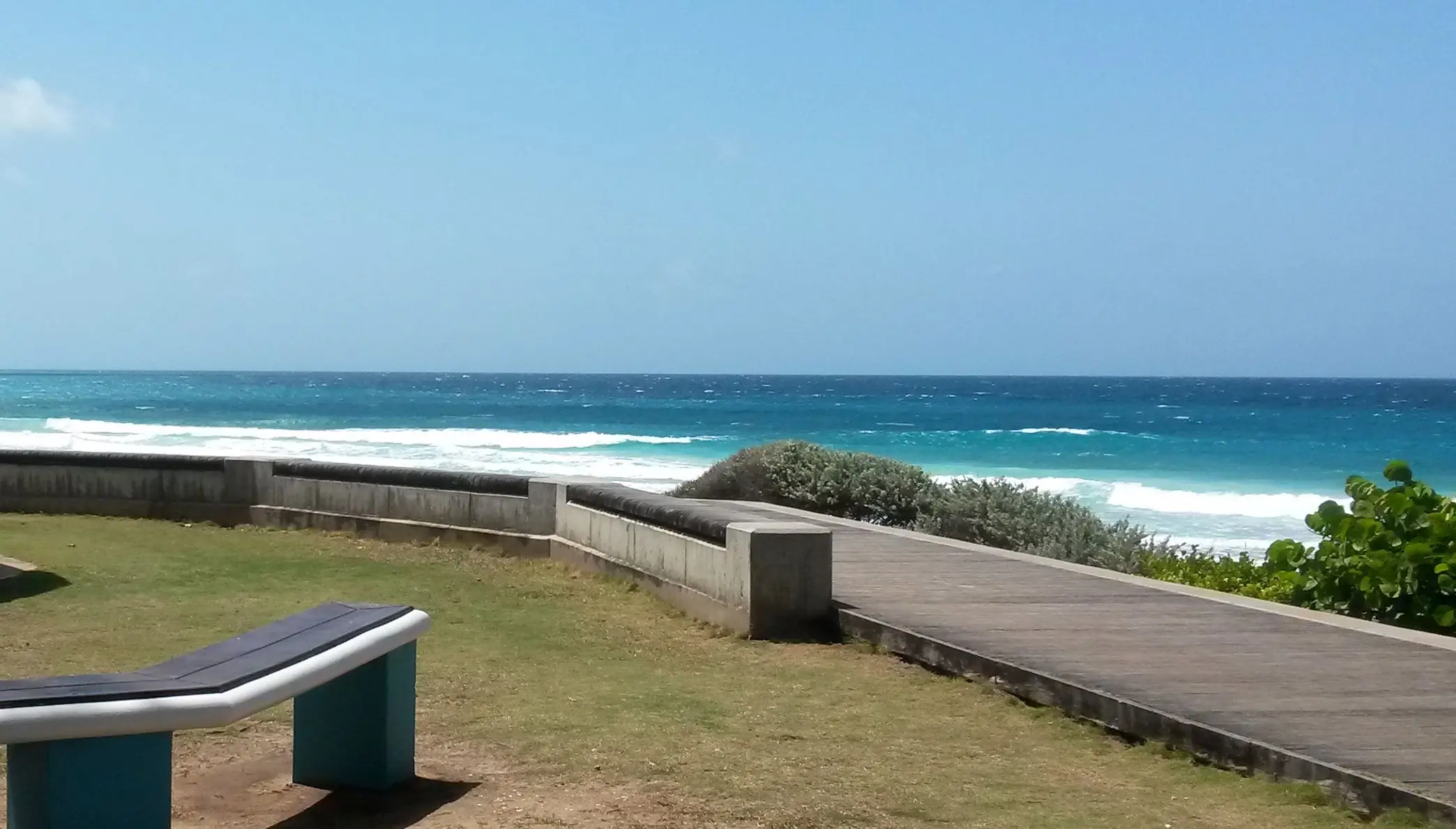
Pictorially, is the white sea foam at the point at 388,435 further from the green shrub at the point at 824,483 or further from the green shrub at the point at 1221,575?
the green shrub at the point at 1221,575

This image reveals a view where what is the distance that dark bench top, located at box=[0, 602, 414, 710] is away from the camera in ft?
12.7

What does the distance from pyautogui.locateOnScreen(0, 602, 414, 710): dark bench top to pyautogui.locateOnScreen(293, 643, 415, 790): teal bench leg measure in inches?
8.0

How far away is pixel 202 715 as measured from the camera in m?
4.02

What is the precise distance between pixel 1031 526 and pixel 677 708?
7.45m

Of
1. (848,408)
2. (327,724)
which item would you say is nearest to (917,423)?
(848,408)

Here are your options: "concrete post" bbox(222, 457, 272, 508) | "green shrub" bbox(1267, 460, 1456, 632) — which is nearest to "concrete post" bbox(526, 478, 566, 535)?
"concrete post" bbox(222, 457, 272, 508)

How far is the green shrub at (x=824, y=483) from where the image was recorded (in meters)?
15.5

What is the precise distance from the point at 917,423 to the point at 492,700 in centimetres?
6252

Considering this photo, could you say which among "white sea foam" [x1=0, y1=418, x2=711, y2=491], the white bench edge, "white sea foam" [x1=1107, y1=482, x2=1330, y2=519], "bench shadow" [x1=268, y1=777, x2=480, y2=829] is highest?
the white bench edge

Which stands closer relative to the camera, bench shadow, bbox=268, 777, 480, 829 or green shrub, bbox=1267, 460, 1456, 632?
bench shadow, bbox=268, 777, 480, 829

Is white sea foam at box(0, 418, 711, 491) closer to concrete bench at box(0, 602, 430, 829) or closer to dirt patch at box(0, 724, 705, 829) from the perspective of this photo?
dirt patch at box(0, 724, 705, 829)

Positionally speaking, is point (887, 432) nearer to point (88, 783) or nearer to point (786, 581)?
point (786, 581)

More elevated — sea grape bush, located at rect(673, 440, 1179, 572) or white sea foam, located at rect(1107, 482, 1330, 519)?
sea grape bush, located at rect(673, 440, 1179, 572)

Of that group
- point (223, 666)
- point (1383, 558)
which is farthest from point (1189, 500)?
point (223, 666)
